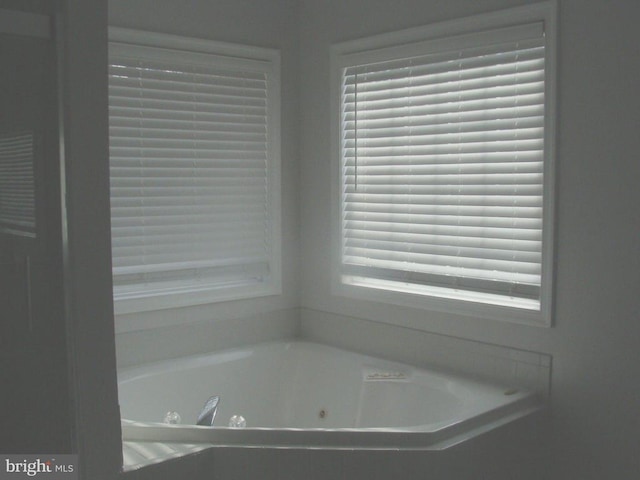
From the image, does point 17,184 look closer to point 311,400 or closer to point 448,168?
A: point 448,168

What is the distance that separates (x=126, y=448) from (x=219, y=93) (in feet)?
5.98

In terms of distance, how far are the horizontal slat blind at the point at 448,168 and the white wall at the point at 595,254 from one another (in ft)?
0.43

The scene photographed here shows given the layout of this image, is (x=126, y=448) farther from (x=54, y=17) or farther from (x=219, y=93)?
(x=219, y=93)

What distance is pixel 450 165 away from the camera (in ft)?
10.1

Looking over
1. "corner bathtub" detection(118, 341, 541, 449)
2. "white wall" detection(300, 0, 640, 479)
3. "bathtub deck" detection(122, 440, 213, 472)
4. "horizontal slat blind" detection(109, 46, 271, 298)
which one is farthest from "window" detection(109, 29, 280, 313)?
"white wall" detection(300, 0, 640, 479)

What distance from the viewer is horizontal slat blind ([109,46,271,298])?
321 cm

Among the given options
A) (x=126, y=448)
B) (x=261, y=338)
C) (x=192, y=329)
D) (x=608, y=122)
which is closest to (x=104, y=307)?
(x=126, y=448)

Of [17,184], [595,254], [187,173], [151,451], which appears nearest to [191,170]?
[187,173]

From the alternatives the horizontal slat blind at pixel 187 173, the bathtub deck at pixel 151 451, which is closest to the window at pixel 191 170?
the horizontal slat blind at pixel 187 173

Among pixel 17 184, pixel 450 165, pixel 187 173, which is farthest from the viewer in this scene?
pixel 187 173

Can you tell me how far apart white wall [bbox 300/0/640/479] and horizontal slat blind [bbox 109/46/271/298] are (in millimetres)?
1250

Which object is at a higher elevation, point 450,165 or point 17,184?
point 450,165

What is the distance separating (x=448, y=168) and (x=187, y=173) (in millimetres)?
1197

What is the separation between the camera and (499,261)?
2951 mm
